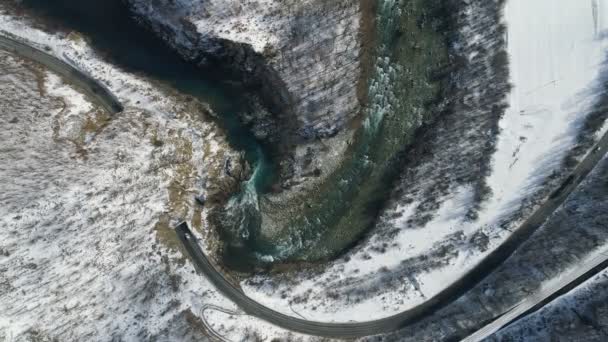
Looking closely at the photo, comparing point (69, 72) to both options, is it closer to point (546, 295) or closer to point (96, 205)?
point (96, 205)

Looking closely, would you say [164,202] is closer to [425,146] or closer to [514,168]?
[425,146]

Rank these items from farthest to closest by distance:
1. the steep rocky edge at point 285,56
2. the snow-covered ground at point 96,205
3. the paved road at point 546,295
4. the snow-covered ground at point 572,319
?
the steep rocky edge at point 285,56
the snow-covered ground at point 96,205
the paved road at point 546,295
the snow-covered ground at point 572,319

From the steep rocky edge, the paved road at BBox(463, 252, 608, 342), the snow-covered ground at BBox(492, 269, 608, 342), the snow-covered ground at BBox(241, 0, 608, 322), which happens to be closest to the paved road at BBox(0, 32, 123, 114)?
the steep rocky edge

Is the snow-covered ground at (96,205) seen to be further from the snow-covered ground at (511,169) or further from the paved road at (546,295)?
the paved road at (546,295)

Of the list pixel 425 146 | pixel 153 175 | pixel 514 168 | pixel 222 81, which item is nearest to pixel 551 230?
pixel 514 168

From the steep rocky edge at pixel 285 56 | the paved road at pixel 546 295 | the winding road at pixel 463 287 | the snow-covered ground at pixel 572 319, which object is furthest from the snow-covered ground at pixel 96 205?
the snow-covered ground at pixel 572 319

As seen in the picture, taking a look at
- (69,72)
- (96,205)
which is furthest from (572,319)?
(69,72)

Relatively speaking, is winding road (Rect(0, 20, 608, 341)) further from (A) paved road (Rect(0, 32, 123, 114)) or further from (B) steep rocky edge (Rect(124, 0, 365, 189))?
(A) paved road (Rect(0, 32, 123, 114))
